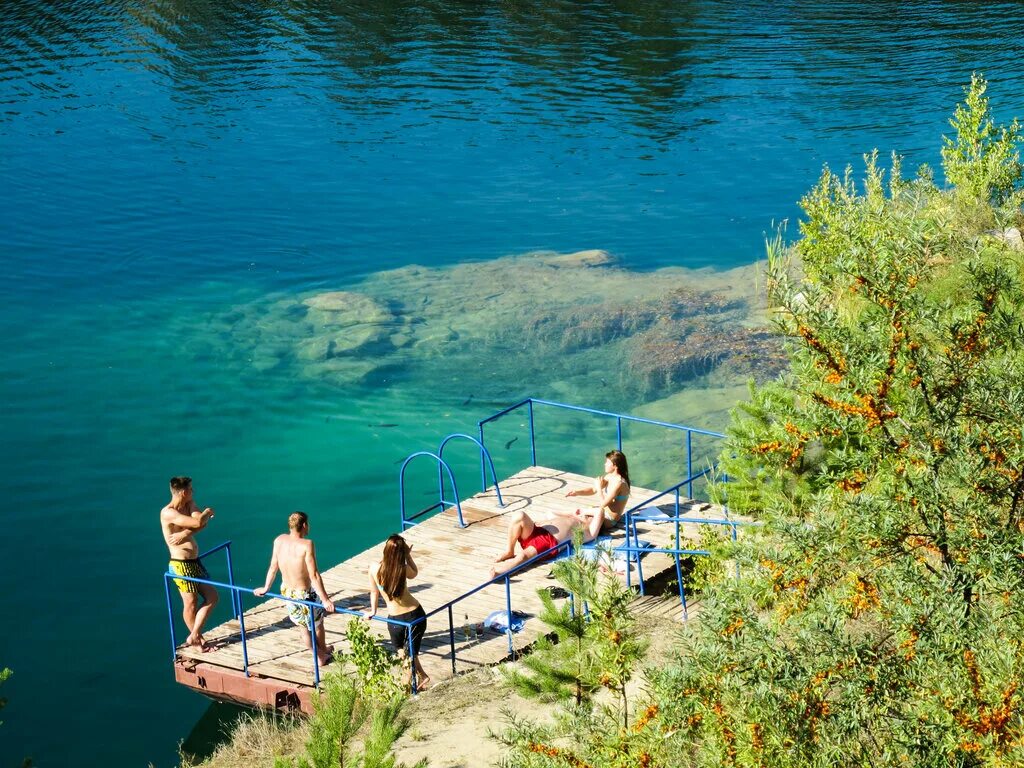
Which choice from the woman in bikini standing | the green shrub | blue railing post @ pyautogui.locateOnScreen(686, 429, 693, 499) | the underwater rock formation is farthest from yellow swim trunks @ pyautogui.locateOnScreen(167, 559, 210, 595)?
the underwater rock formation

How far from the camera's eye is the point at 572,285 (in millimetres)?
30719

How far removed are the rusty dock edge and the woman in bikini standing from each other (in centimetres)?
105

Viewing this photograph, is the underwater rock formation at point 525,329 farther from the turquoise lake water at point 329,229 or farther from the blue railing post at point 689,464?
the blue railing post at point 689,464

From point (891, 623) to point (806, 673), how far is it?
1.66ft

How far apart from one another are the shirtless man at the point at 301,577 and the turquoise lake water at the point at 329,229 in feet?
11.3

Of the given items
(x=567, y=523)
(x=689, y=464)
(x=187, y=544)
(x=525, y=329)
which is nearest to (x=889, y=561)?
(x=187, y=544)

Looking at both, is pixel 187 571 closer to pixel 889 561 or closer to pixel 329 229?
pixel 889 561

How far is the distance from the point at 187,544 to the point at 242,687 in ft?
5.16

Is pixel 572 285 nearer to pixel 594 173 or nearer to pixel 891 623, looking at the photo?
pixel 594 173

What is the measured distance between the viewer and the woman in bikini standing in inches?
457

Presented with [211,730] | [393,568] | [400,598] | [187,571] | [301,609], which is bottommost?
[211,730]

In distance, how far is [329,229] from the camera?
116ft

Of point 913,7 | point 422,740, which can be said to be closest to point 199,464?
point 422,740

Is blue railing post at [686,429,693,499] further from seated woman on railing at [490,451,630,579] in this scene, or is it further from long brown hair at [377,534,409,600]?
long brown hair at [377,534,409,600]
